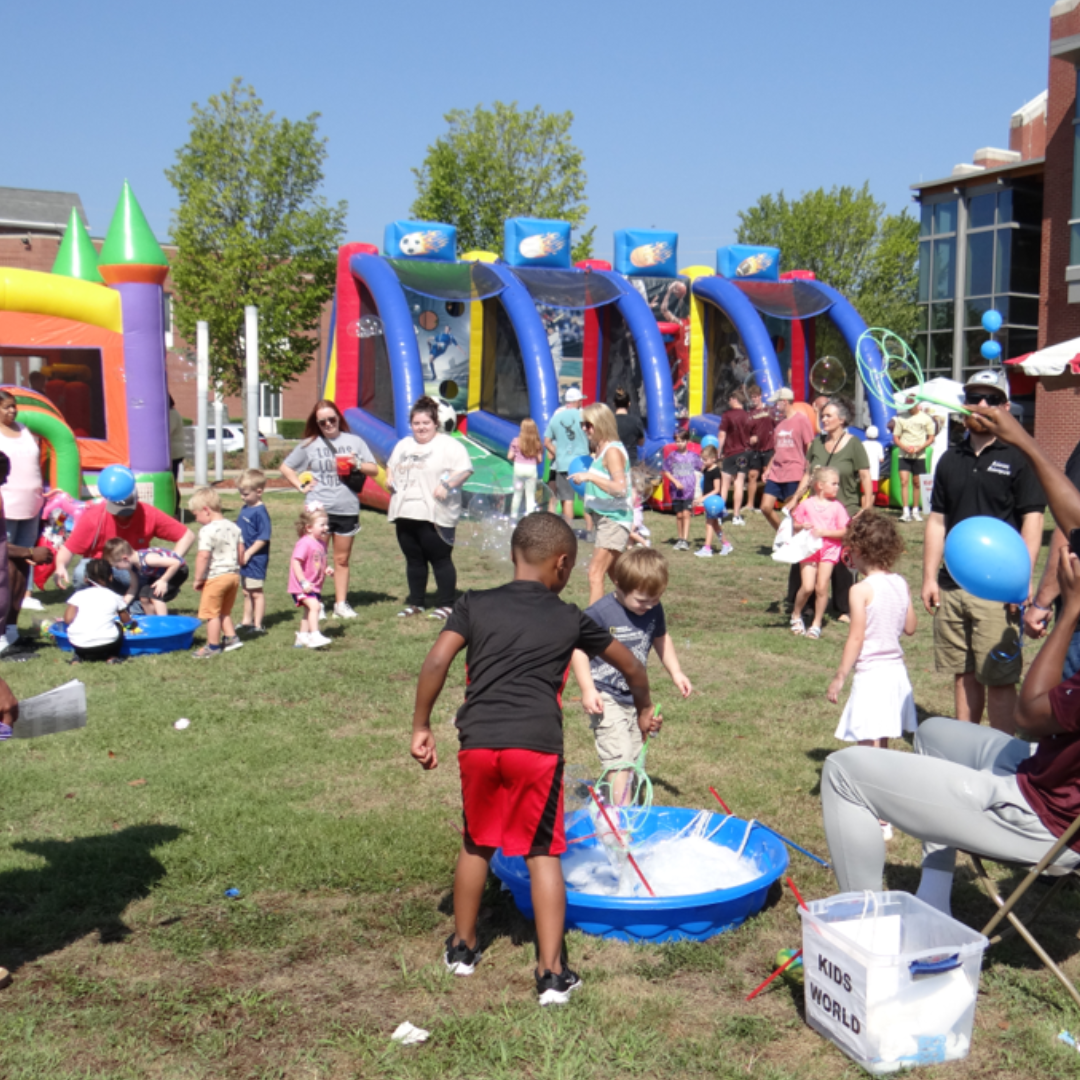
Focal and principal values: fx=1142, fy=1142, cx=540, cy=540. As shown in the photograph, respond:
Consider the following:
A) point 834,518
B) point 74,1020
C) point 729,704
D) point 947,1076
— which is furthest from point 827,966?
point 834,518

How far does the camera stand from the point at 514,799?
3504 millimetres

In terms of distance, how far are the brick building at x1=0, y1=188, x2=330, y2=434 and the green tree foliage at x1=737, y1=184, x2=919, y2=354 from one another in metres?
Result: 18.9

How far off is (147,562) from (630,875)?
213 inches

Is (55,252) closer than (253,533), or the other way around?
(253,533)

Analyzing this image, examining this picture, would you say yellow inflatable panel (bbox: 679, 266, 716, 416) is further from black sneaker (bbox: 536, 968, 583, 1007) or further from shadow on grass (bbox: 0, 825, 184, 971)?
black sneaker (bbox: 536, 968, 583, 1007)

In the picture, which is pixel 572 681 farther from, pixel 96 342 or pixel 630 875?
pixel 96 342

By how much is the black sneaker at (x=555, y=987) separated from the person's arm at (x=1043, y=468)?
Result: 214 centimetres

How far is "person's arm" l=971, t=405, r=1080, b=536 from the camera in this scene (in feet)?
12.2

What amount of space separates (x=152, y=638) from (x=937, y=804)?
612cm

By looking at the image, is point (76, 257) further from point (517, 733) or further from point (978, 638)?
point (517, 733)

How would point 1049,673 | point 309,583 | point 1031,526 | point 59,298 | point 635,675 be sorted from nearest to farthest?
point 1049,673
point 635,675
point 1031,526
point 309,583
point 59,298

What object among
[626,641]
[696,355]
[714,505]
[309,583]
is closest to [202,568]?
[309,583]

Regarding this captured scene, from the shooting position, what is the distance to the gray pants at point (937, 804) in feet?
11.2

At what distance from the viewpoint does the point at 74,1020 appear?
3.43 m
